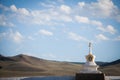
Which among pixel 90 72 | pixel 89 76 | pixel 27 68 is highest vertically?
pixel 27 68

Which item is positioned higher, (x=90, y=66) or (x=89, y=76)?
(x=90, y=66)

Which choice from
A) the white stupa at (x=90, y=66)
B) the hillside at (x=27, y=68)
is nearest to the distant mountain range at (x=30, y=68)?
the hillside at (x=27, y=68)

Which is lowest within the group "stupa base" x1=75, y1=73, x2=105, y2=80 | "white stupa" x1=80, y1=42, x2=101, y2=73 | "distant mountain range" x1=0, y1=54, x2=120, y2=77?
"stupa base" x1=75, y1=73, x2=105, y2=80

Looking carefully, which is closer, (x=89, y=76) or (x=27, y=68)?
(x=89, y=76)

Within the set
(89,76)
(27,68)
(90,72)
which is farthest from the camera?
(27,68)

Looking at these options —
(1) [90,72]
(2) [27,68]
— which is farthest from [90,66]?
(2) [27,68]

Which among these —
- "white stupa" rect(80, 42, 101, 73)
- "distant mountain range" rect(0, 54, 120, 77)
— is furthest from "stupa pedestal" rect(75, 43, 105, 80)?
"distant mountain range" rect(0, 54, 120, 77)

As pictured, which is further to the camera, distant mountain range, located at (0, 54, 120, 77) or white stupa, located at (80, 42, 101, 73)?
distant mountain range, located at (0, 54, 120, 77)

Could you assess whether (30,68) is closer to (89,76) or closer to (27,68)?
(27,68)

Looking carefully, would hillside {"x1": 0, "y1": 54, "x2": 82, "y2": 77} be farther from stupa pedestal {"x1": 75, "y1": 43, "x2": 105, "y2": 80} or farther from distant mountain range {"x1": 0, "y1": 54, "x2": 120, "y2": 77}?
stupa pedestal {"x1": 75, "y1": 43, "x2": 105, "y2": 80}

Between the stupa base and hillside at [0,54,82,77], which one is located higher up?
hillside at [0,54,82,77]

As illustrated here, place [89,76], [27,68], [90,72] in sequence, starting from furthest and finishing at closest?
1. [27,68]
2. [90,72]
3. [89,76]

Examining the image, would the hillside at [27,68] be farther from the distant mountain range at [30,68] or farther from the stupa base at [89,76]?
the stupa base at [89,76]

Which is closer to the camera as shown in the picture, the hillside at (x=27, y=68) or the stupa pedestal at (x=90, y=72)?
the stupa pedestal at (x=90, y=72)
